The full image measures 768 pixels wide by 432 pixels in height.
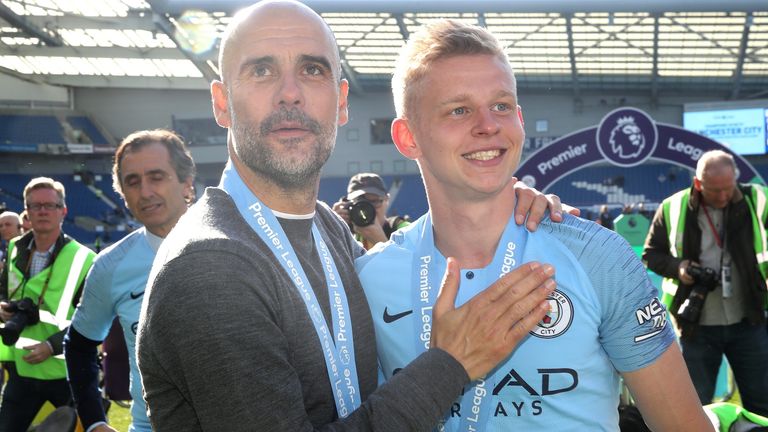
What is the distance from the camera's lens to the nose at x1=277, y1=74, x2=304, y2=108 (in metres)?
1.75

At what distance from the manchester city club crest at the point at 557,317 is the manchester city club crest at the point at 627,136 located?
15.7 feet

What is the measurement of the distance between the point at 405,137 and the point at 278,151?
427 mm

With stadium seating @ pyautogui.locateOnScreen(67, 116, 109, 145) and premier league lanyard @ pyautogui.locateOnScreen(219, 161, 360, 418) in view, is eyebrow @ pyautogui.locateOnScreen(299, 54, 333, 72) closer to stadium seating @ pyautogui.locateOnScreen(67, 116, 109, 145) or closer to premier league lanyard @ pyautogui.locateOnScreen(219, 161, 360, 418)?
premier league lanyard @ pyautogui.locateOnScreen(219, 161, 360, 418)

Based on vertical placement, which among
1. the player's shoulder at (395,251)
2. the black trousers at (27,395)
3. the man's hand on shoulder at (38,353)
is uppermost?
the player's shoulder at (395,251)

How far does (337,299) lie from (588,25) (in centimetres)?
2711

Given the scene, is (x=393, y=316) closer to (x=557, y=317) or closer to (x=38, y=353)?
(x=557, y=317)

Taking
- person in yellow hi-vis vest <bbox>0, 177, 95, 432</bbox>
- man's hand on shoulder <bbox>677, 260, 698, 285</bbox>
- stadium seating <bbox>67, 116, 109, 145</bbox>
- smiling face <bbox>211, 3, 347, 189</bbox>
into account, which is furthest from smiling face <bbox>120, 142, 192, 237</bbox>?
stadium seating <bbox>67, 116, 109, 145</bbox>

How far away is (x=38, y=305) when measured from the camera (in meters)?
4.99

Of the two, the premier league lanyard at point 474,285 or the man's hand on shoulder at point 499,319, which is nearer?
the man's hand on shoulder at point 499,319

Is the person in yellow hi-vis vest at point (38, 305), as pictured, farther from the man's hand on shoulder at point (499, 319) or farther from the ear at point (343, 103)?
the man's hand on shoulder at point (499, 319)

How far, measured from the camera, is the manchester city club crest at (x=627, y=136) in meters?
6.23

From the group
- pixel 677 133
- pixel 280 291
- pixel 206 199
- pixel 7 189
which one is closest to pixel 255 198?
pixel 206 199

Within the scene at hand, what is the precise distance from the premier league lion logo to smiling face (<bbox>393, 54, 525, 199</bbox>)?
465 cm

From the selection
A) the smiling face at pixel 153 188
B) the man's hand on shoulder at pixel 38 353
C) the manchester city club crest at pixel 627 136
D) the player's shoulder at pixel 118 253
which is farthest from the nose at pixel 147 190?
the manchester city club crest at pixel 627 136
